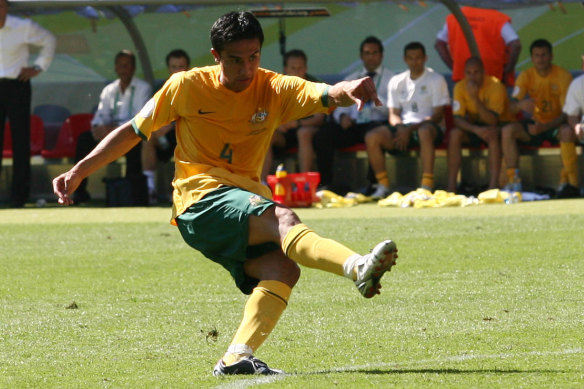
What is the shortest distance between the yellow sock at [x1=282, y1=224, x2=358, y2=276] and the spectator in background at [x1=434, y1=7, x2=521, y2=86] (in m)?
11.6

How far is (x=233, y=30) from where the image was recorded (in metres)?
5.38

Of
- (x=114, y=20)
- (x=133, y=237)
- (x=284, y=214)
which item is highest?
(x=114, y=20)

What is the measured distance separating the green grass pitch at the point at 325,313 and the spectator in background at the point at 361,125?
326 cm

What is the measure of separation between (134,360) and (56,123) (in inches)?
491

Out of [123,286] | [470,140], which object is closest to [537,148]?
[470,140]

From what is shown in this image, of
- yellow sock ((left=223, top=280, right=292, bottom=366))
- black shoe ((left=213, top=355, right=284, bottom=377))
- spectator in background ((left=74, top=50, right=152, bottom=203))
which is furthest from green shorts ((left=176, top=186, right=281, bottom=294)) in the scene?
spectator in background ((left=74, top=50, right=152, bottom=203))

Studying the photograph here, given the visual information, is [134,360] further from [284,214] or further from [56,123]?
[56,123]

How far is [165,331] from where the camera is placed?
22.6 ft

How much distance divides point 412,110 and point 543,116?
1655 mm

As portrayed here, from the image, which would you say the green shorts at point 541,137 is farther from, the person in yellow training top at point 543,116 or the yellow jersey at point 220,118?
the yellow jersey at point 220,118

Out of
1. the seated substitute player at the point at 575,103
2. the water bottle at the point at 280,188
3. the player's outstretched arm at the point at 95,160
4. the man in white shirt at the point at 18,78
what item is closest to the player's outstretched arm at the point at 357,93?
the player's outstretched arm at the point at 95,160

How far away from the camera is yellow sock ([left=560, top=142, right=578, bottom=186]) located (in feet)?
49.3

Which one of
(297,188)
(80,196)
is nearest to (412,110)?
(297,188)

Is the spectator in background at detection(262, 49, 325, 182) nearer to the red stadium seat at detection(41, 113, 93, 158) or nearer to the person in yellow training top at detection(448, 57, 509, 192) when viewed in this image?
the person in yellow training top at detection(448, 57, 509, 192)
